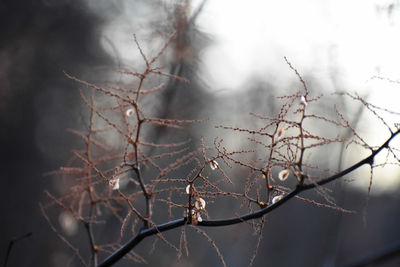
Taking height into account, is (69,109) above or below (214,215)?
above

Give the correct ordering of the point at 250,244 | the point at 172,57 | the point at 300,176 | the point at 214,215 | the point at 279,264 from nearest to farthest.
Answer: the point at 300,176 < the point at 172,57 < the point at 214,215 < the point at 250,244 < the point at 279,264

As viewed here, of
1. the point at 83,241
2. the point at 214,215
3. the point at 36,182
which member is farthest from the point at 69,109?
the point at 214,215

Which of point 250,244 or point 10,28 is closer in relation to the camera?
point 10,28

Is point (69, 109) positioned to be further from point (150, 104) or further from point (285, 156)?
point (285, 156)

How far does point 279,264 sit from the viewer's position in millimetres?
8680

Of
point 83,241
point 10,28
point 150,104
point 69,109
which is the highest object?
point 10,28

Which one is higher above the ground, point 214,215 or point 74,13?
point 74,13

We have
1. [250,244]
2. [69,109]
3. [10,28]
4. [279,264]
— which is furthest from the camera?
[279,264]

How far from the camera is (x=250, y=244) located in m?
7.39

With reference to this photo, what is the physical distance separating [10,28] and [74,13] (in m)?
0.96

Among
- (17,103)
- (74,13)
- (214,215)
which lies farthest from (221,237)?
(74,13)

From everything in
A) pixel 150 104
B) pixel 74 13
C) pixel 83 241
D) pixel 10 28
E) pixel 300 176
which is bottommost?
pixel 300 176

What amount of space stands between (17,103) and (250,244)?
4918 millimetres

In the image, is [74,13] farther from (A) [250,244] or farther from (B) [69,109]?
(A) [250,244]
